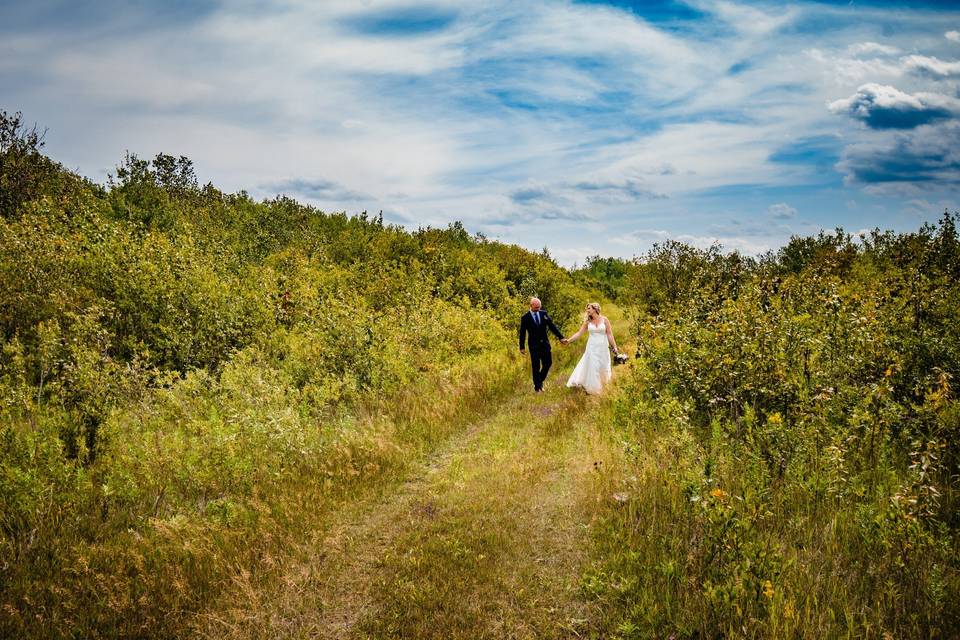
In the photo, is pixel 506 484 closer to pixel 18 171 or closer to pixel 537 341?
pixel 537 341

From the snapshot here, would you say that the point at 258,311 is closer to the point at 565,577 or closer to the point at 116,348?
the point at 116,348

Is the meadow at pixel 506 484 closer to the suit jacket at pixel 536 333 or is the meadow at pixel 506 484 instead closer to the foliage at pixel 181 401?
the foliage at pixel 181 401

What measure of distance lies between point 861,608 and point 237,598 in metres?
6.39

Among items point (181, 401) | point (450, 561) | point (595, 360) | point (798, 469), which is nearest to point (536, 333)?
point (595, 360)

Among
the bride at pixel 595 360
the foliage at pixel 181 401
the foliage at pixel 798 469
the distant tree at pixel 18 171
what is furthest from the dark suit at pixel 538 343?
the distant tree at pixel 18 171

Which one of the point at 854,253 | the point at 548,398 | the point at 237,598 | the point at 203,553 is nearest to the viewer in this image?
the point at 237,598

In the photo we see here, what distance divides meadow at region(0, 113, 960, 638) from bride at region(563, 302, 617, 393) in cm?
153

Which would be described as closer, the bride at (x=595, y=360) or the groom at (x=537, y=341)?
the bride at (x=595, y=360)

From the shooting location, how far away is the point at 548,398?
519 inches

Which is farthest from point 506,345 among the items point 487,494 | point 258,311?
point 487,494

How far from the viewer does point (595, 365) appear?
13.4 m

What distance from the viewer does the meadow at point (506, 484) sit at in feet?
16.0

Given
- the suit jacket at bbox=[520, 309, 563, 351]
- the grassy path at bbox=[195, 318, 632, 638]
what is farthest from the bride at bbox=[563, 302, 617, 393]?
the grassy path at bbox=[195, 318, 632, 638]

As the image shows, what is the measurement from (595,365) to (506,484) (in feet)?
21.7
